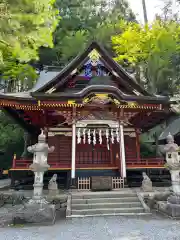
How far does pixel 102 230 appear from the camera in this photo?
5465mm

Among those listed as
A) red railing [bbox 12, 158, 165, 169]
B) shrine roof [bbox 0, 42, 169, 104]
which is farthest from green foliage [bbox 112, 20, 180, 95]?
red railing [bbox 12, 158, 165, 169]

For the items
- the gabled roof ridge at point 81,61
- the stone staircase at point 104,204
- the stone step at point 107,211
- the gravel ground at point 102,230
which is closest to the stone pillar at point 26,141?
the gabled roof ridge at point 81,61

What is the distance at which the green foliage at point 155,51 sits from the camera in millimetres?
18141

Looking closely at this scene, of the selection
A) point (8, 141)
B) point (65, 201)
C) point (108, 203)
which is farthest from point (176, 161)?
point (8, 141)

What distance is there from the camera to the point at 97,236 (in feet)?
16.4

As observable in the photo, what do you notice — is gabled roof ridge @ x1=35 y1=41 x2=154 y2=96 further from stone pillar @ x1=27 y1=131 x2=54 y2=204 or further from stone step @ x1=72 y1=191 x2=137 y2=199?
stone step @ x1=72 y1=191 x2=137 y2=199

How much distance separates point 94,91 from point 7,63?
8338 millimetres

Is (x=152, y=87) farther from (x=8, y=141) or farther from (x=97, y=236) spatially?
(x=97, y=236)

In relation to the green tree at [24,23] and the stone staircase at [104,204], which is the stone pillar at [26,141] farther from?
the green tree at [24,23]

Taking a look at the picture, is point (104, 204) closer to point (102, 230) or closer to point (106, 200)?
point (106, 200)

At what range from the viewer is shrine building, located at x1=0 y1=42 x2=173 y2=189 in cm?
967

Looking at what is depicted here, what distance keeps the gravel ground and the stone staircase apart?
0.57 metres

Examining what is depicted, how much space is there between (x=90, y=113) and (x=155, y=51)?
36.6 feet

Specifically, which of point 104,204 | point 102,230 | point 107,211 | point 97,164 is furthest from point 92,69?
point 102,230
